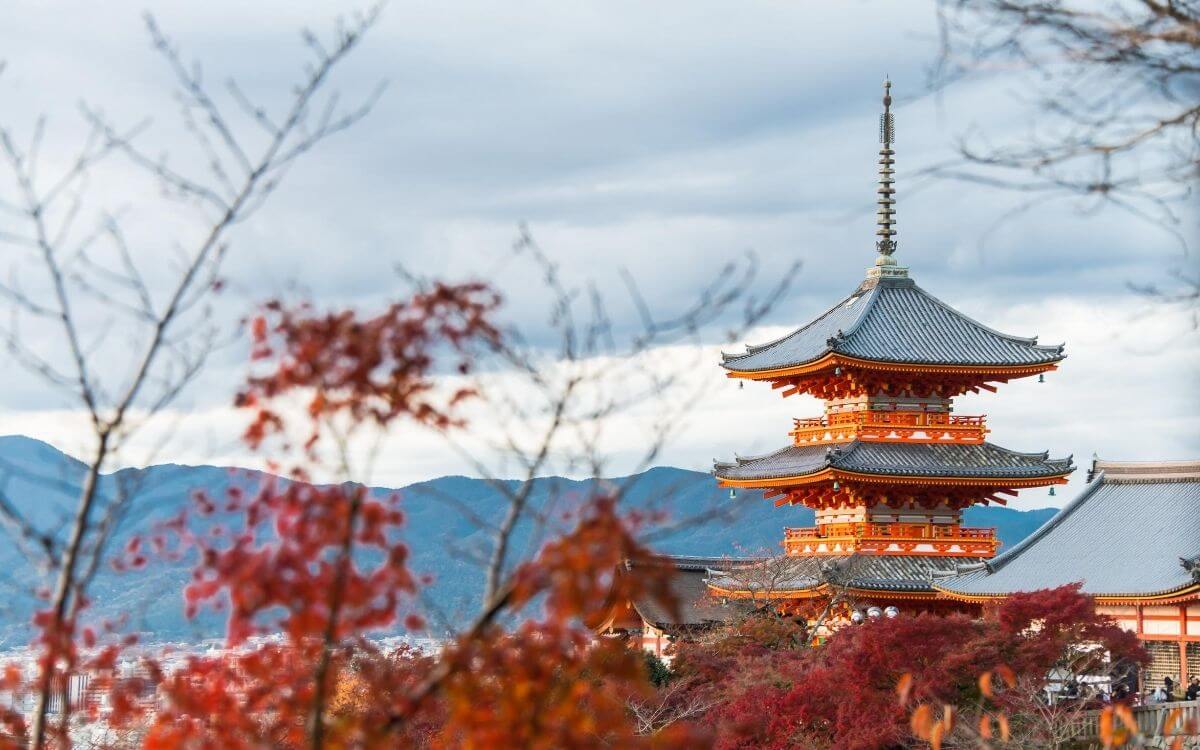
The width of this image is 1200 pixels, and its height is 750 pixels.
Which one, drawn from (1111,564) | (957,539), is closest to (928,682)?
(1111,564)

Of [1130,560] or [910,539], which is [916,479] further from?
[1130,560]

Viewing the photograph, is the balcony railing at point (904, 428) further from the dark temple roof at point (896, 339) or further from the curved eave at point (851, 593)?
the curved eave at point (851, 593)

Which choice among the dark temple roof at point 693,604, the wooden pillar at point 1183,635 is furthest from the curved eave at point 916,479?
the wooden pillar at point 1183,635

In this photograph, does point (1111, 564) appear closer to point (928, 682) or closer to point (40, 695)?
point (928, 682)

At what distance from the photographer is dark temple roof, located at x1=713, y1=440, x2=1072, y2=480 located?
98.8 ft

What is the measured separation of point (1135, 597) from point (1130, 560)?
171 centimetres

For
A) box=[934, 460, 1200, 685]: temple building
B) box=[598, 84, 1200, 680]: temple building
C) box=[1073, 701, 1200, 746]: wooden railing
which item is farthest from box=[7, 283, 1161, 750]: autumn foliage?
box=[598, 84, 1200, 680]: temple building

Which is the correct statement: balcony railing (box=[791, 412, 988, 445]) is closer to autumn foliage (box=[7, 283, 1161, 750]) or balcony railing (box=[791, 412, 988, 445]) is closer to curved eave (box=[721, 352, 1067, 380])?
curved eave (box=[721, 352, 1067, 380])

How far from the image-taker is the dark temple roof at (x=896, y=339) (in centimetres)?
3105

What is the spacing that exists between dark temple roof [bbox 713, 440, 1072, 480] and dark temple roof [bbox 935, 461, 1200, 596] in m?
1.14

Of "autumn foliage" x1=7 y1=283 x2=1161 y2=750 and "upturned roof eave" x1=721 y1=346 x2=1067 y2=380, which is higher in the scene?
"upturned roof eave" x1=721 y1=346 x2=1067 y2=380

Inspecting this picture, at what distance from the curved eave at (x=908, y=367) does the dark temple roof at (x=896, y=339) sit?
7 centimetres

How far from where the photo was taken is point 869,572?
98.5 feet

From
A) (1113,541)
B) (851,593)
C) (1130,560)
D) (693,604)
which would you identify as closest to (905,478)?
(851,593)
